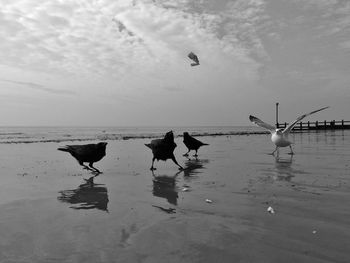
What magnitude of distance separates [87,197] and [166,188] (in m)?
1.82

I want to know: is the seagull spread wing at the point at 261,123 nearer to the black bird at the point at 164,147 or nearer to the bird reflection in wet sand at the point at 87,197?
the black bird at the point at 164,147

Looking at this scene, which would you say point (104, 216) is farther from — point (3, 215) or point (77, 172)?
point (77, 172)

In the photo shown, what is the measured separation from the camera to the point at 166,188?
26.2 feet

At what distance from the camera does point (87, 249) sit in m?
4.09

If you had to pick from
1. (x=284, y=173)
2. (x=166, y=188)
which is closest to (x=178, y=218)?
(x=166, y=188)

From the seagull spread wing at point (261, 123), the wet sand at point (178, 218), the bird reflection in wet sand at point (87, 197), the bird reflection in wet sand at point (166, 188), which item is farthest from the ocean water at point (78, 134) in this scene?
the wet sand at point (178, 218)

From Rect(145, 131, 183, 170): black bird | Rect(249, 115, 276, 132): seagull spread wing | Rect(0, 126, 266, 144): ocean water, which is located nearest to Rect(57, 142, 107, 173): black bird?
Rect(145, 131, 183, 170): black bird

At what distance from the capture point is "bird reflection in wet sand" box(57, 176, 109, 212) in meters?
6.36

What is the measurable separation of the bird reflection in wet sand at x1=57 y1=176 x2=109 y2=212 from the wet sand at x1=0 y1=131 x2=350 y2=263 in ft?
0.06

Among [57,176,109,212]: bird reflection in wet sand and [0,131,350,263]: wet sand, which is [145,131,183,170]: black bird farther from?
[57,176,109,212]: bird reflection in wet sand

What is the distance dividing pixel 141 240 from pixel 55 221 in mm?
1671

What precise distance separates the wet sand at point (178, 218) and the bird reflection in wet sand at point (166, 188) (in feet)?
0.07

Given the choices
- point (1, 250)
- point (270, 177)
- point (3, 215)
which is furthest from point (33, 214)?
point (270, 177)

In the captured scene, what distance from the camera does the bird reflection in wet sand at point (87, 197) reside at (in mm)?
Answer: 6359
